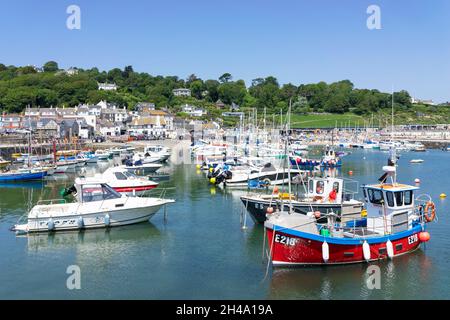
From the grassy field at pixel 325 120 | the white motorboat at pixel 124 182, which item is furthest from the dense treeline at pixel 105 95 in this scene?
the white motorboat at pixel 124 182

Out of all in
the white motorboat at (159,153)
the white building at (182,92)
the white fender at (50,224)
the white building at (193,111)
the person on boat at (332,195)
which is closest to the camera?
the white fender at (50,224)

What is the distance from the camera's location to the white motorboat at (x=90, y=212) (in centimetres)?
2655

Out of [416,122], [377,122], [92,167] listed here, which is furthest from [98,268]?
[416,122]

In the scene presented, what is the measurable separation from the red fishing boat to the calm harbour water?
0.52 metres

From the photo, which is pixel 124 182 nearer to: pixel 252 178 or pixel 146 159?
pixel 252 178

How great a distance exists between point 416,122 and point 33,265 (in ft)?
615

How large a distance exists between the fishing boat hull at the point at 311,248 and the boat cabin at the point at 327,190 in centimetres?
675

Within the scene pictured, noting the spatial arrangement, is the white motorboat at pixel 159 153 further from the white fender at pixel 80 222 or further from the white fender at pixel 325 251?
the white fender at pixel 325 251

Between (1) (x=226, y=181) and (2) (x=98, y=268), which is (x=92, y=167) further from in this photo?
(2) (x=98, y=268)

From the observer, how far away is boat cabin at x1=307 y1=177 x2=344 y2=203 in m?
27.9

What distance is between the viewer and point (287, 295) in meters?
18.1

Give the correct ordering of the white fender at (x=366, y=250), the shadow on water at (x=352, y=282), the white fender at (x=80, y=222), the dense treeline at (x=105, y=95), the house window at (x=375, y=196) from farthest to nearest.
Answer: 1. the dense treeline at (x=105, y=95)
2. the white fender at (x=80, y=222)
3. the house window at (x=375, y=196)
4. the white fender at (x=366, y=250)
5. the shadow on water at (x=352, y=282)

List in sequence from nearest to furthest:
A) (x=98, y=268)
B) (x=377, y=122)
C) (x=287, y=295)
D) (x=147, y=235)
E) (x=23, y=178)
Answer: (x=287, y=295) < (x=98, y=268) < (x=147, y=235) < (x=23, y=178) < (x=377, y=122)
